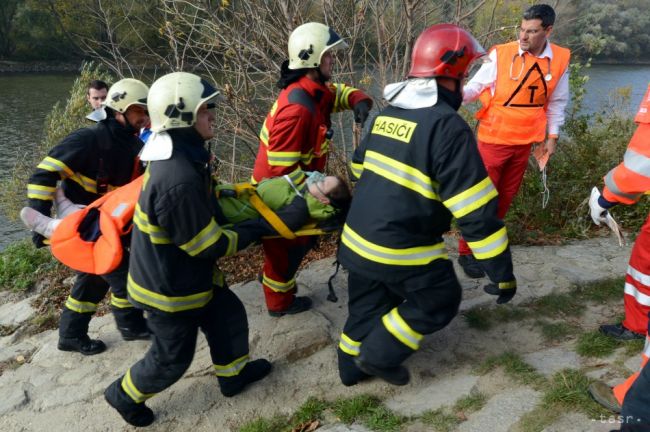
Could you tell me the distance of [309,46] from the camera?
3.63 metres

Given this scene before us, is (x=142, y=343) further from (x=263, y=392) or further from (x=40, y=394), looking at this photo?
(x=263, y=392)

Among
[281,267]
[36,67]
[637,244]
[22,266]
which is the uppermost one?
[637,244]

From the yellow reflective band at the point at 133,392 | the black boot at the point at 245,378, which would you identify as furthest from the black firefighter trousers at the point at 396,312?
the yellow reflective band at the point at 133,392

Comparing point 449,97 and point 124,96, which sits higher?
point 449,97

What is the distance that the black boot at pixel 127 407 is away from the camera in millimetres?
3035

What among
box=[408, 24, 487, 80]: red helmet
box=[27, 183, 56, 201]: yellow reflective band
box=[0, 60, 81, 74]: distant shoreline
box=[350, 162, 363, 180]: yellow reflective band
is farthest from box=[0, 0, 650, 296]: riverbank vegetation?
box=[0, 60, 81, 74]: distant shoreline

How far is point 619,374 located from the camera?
9.91 feet

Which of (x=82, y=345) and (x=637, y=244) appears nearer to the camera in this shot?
(x=637, y=244)

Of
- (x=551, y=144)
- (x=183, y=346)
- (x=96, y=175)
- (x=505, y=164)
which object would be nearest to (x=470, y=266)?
(x=505, y=164)

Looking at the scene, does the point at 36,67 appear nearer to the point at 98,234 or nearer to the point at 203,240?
the point at 98,234

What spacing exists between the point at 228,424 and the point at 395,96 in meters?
2.18

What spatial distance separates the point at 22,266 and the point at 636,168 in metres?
6.58

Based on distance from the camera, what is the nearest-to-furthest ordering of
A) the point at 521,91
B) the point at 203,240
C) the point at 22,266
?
the point at 203,240 → the point at 521,91 → the point at 22,266

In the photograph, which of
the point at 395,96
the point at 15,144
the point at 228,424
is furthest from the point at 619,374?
the point at 15,144
